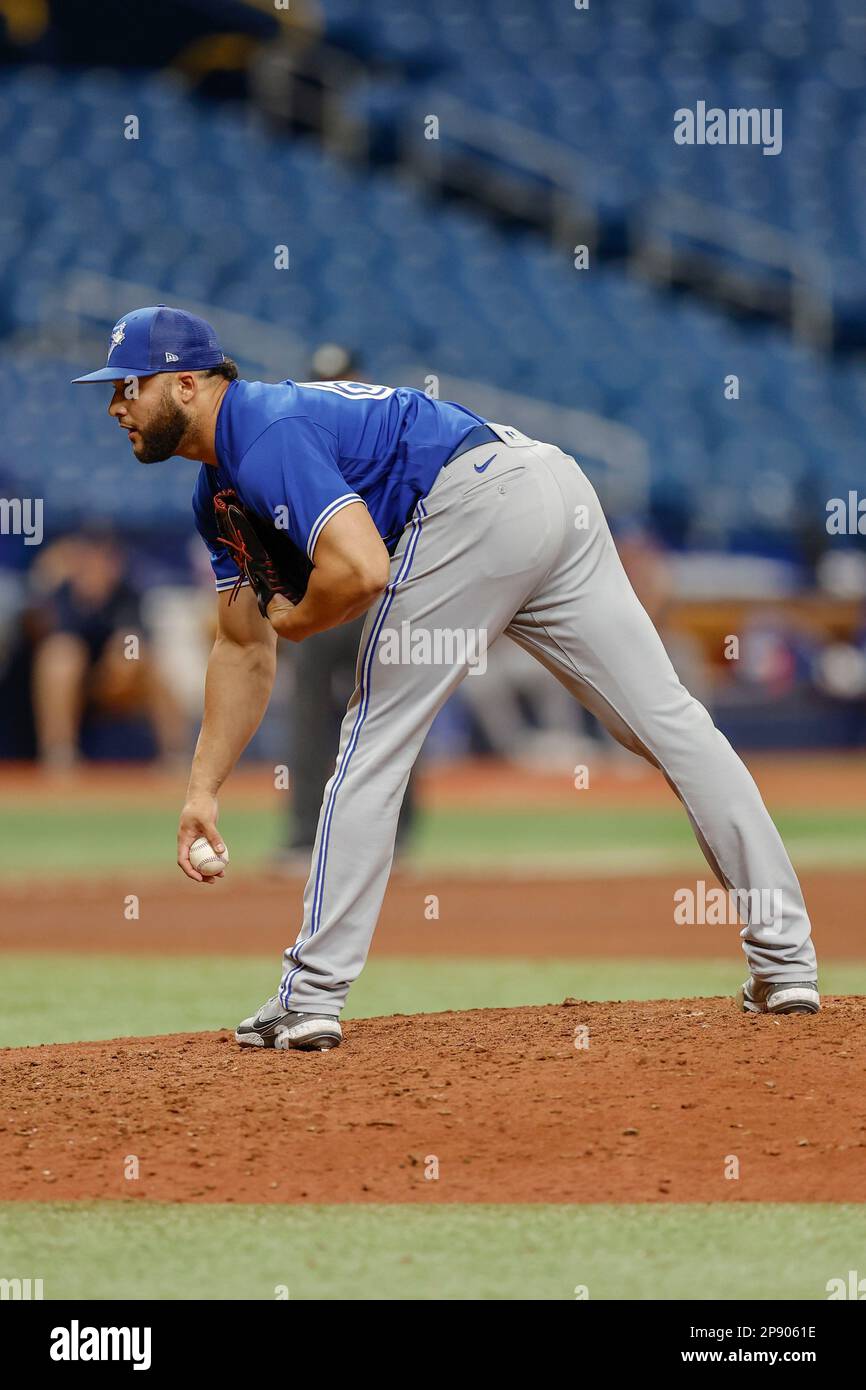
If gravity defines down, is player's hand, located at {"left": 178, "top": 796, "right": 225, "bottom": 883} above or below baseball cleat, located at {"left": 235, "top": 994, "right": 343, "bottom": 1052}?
above

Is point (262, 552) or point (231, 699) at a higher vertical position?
point (262, 552)

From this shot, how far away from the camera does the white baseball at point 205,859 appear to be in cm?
467

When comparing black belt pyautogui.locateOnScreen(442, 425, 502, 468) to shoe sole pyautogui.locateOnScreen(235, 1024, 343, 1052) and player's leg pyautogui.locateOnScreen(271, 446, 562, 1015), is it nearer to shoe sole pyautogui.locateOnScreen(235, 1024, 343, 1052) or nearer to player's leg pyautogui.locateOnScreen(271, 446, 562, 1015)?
player's leg pyautogui.locateOnScreen(271, 446, 562, 1015)

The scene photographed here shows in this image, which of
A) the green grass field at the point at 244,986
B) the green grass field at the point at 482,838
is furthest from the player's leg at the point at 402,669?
the green grass field at the point at 482,838

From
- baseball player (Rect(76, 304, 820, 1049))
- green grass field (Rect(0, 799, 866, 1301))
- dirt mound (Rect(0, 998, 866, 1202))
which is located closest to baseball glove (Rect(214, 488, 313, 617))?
baseball player (Rect(76, 304, 820, 1049))

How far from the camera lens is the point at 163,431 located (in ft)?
14.8

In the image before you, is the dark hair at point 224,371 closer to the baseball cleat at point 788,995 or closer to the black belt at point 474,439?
the black belt at point 474,439

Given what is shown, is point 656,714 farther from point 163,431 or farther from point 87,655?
point 87,655

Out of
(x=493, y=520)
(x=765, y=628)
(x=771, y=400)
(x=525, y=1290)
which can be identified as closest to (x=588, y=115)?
(x=771, y=400)

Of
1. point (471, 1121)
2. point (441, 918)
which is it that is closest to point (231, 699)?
point (471, 1121)

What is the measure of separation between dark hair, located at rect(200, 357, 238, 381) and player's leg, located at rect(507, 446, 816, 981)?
0.80 metres

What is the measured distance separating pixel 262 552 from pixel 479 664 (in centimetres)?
61

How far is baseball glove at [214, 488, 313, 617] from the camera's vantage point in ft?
15.0

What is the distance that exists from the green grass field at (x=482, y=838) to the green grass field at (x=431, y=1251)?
296 inches
